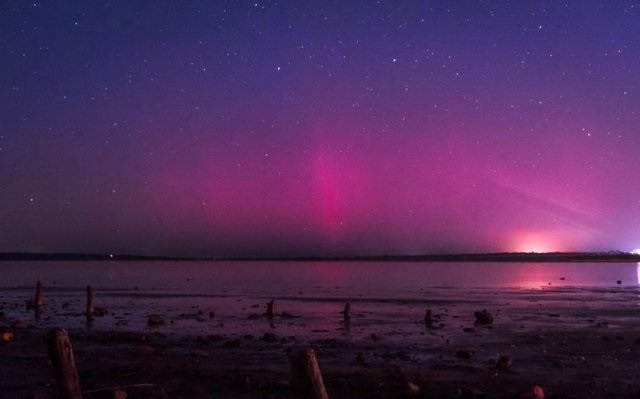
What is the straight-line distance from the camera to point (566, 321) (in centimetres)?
4466

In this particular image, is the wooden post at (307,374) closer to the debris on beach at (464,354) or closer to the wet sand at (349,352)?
the wet sand at (349,352)

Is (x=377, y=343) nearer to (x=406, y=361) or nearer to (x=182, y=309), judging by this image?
(x=406, y=361)

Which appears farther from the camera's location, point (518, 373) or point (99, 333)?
point (99, 333)

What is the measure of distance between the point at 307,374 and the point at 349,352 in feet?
58.7

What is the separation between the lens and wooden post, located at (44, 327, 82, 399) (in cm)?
1510

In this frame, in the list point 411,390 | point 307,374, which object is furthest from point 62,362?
point 411,390

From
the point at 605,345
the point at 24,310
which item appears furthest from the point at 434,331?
the point at 24,310

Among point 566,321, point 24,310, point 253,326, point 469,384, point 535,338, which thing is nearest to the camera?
point 469,384

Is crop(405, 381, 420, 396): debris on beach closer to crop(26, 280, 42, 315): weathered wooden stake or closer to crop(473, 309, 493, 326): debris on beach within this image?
crop(473, 309, 493, 326): debris on beach

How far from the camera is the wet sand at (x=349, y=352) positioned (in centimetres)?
2073

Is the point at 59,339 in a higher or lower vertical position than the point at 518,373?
higher

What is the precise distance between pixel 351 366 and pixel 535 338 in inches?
519

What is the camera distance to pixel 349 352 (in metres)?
29.3

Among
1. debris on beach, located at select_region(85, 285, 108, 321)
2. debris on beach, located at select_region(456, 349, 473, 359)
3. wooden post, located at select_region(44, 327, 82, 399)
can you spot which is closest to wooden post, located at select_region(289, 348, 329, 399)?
wooden post, located at select_region(44, 327, 82, 399)
